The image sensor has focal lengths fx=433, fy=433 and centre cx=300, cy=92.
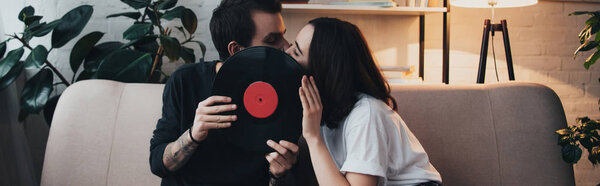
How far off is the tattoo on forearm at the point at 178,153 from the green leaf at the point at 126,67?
0.76 meters

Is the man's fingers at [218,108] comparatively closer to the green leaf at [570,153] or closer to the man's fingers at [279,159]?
the man's fingers at [279,159]

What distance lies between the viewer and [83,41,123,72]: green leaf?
191cm

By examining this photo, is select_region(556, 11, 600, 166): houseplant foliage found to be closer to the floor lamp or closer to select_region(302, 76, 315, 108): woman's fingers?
the floor lamp

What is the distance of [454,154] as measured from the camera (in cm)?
139

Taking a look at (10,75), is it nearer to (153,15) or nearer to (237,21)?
(153,15)

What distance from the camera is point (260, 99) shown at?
2.82ft

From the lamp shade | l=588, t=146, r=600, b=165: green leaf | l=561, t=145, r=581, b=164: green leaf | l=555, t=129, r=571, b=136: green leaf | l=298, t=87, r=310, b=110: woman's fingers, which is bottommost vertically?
l=588, t=146, r=600, b=165: green leaf

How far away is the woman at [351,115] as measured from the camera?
94 centimetres

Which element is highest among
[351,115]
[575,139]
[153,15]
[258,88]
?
[153,15]

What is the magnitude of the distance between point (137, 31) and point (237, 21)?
0.86 meters

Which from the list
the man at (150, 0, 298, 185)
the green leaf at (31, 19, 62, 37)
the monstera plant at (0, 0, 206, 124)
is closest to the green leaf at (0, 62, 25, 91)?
the monstera plant at (0, 0, 206, 124)

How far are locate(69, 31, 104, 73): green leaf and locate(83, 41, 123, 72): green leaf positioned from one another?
2 cm

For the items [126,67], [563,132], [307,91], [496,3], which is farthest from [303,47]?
[496,3]

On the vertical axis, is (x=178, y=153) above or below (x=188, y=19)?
below
